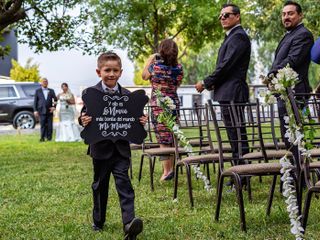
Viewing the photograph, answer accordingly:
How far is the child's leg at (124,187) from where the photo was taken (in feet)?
16.3

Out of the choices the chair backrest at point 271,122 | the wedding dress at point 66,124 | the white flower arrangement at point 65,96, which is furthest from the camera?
the wedding dress at point 66,124

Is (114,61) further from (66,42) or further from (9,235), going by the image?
(66,42)

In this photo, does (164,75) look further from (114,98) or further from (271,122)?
(114,98)

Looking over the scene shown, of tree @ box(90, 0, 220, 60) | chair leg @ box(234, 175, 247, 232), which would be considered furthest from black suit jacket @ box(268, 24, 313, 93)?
tree @ box(90, 0, 220, 60)

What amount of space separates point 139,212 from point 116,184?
50.3 inches

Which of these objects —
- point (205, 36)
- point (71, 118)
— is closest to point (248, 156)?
point (71, 118)

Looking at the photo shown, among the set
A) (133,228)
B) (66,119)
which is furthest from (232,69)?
(66,119)

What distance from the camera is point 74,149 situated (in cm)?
1577

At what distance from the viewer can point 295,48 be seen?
693 cm

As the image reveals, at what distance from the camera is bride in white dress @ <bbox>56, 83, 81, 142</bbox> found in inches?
731

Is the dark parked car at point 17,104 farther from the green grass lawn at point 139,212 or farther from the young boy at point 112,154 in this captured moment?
the young boy at point 112,154

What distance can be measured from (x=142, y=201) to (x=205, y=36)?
2411 cm

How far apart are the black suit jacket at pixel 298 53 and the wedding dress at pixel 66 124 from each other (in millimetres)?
12263

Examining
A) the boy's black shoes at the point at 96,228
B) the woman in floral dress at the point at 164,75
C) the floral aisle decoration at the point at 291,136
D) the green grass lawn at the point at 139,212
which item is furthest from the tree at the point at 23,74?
the floral aisle decoration at the point at 291,136
